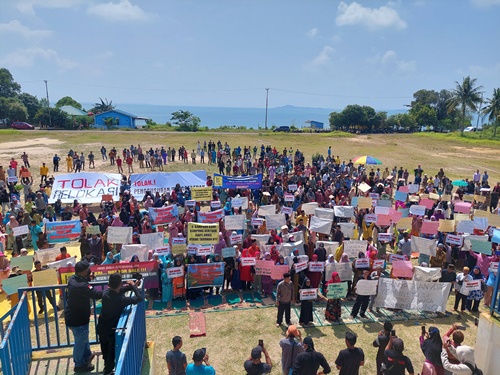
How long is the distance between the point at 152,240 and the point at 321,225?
6.56 metres

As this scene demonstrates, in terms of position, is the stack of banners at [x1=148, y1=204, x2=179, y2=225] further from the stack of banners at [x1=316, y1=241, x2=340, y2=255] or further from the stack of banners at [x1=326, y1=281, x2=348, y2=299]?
the stack of banners at [x1=326, y1=281, x2=348, y2=299]

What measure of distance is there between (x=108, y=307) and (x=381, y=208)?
42.9 feet

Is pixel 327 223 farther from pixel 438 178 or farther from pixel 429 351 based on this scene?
pixel 438 178

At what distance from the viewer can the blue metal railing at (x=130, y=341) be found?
4434mm

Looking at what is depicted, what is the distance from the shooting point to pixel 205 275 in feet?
39.4

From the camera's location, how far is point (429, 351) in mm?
7324

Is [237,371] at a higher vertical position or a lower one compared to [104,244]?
lower

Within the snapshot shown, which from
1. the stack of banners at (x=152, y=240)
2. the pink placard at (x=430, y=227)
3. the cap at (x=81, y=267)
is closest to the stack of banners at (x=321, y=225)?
the pink placard at (x=430, y=227)

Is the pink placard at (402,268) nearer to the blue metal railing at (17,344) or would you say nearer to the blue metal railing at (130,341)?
the blue metal railing at (130,341)

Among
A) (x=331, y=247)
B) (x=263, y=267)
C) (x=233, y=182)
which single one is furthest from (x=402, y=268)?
(x=233, y=182)

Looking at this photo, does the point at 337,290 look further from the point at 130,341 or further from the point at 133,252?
the point at 130,341

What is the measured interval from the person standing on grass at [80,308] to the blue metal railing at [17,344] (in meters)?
0.60

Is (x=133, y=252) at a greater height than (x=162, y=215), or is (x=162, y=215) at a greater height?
(x=162, y=215)

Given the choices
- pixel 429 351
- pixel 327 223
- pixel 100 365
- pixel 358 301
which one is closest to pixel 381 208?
pixel 327 223
